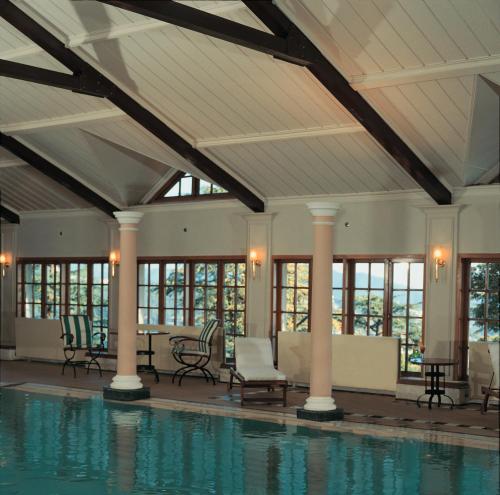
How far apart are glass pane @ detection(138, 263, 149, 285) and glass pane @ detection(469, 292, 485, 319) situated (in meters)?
5.64

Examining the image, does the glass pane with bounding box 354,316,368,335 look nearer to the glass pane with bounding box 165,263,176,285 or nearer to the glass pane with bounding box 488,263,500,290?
the glass pane with bounding box 488,263,500,290

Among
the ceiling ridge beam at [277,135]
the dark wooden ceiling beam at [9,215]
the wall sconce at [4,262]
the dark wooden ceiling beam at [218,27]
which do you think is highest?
the dark wooden ceiling beam at [218,27]

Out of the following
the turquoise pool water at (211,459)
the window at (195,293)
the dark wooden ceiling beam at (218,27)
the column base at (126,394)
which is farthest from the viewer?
the window at (195,293)

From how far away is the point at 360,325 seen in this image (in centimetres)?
1236

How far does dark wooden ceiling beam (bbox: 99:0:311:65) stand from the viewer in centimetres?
717

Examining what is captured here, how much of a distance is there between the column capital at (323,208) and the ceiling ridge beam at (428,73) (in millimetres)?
1305

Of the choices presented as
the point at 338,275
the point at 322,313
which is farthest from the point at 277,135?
the point at 338,275

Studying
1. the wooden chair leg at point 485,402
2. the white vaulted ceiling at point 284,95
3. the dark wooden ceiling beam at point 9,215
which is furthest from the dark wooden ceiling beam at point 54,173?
the wooden chair leg at point 485,402

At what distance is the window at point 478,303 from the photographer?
1119 centimetres

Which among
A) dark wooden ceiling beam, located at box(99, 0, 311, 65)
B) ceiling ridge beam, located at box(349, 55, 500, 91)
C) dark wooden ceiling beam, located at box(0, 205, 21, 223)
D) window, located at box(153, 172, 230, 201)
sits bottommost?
dark wooden ceiling beam, located at box(0, 205, 21, 223)

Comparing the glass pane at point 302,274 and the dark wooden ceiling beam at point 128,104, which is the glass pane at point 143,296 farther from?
the glass pane at point 302,274

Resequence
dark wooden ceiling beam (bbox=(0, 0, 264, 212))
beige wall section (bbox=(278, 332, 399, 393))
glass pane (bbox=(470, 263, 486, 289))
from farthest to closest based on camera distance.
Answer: beige wall section (bbox=(278, 332, 399, 393)) < glass pane (bbox=(470, 263, 486, 289)) < dark wooden ceiling beam (bbox=(0, 0, 264, 212))

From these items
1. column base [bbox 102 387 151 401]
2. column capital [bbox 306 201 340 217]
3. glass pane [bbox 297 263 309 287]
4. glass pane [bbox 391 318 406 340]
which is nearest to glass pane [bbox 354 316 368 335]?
glass pane [bbox 391 318 406 340]

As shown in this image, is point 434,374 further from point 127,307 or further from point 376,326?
point 127,307
